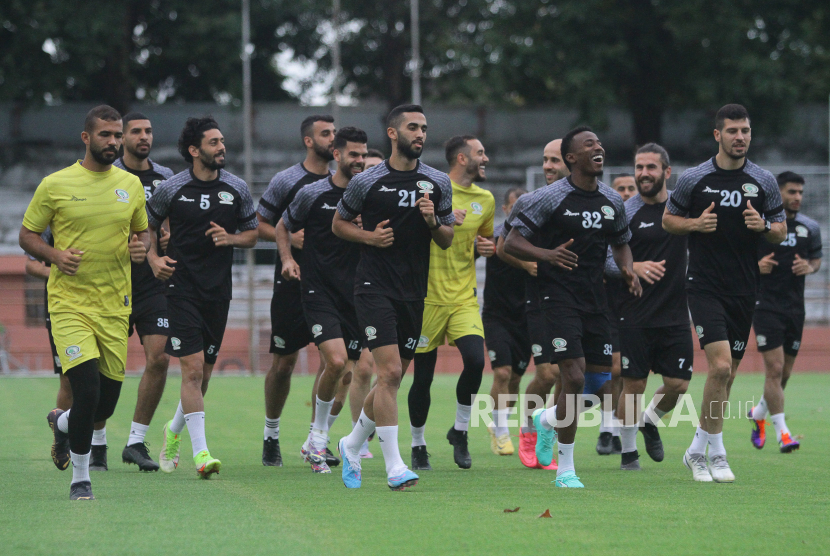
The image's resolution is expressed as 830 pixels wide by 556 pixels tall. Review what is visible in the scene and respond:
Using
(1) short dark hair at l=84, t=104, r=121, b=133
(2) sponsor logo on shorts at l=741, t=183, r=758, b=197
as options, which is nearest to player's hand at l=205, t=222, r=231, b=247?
(1) short dark hair at l=84, t=104, r=121, b=133

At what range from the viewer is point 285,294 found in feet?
32.1

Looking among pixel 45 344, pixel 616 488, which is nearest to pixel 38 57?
pixel 45 344

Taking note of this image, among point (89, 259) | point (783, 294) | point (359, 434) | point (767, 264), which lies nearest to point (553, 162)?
point (767, 264)

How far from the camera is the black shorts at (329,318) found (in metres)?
9.06

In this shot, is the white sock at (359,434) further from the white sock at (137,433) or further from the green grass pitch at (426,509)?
the white sock at (137,433)

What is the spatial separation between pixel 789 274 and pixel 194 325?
20.6 ft

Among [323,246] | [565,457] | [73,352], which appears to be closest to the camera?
[73,352]

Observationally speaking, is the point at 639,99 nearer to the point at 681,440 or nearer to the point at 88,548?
the point at 681,440

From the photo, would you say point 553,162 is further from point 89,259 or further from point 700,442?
point 89,259

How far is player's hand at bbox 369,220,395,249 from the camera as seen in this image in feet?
25.5

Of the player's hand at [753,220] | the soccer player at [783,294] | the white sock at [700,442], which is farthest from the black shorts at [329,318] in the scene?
the soccer player at [783,294]

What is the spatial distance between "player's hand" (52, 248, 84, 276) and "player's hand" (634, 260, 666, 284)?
173 inches

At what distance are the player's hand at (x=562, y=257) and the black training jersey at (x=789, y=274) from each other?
4.44m

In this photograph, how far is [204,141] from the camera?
8891mm
